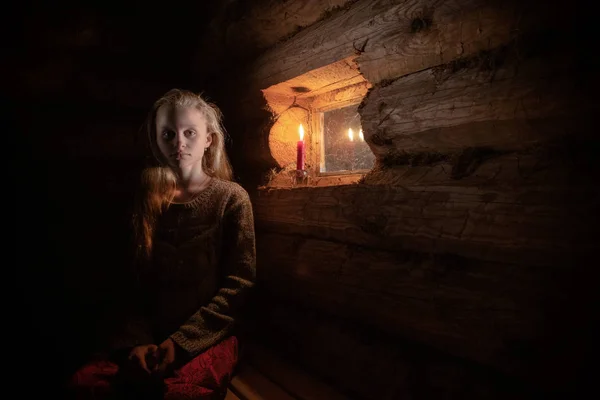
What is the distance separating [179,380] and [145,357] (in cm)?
21

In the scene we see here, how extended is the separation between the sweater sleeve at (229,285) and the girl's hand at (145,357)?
0.37 feet

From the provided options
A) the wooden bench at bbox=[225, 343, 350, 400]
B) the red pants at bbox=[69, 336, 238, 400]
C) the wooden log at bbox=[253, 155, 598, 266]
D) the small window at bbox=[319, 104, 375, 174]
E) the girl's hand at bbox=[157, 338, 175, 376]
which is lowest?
the wooden bench at bbox=[225, 343, 350, 400]

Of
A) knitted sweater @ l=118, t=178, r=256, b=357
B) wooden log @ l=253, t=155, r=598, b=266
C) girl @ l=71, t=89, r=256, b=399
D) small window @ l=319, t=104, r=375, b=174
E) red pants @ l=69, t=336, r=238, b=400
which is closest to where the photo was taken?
wooden log @ l=253, t=155, r=598, b=266

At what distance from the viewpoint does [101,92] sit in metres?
2.57

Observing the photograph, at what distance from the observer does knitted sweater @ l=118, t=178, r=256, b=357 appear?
1712mm

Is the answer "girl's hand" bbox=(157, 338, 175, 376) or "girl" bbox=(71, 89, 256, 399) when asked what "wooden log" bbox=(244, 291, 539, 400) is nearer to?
"girl" bbox=(71, 89, 256, 399)

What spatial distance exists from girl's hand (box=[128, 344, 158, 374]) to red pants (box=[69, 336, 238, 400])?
0.10 metres

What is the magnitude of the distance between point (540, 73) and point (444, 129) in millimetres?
371

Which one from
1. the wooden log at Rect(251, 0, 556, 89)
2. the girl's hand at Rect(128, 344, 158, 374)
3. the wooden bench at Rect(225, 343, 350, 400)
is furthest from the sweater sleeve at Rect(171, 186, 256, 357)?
the wooden log at Rect(251, 0, 556, 89)

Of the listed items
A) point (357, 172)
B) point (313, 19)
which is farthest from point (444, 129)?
point (313, 19)

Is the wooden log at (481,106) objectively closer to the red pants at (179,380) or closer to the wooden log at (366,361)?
the wooden log at (366,361)

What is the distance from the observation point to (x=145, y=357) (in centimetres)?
150

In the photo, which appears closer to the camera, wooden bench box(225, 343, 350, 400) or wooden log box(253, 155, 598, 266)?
wooden log box(253, 155, 598, 266)

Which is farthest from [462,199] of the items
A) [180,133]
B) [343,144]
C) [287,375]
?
[180,133]
